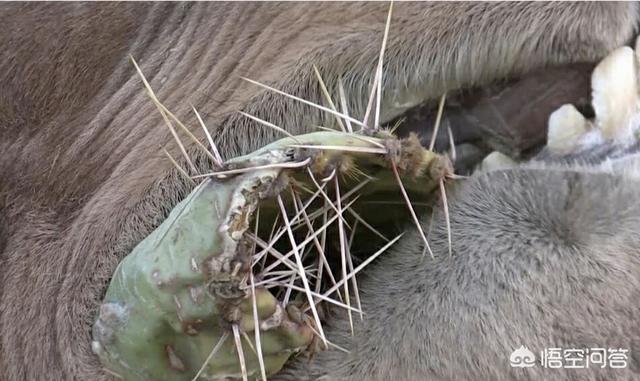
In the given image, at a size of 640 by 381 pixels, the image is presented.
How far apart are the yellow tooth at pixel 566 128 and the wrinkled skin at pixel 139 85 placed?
96 mm

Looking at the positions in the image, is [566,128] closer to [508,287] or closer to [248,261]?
[508,287]

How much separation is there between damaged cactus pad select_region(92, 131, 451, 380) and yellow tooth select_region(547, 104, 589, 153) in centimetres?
35

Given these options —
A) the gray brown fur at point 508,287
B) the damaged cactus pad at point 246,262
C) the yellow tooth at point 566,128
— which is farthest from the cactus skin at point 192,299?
the yellow tooth at point 566,128

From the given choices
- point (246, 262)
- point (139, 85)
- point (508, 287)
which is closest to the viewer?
point (246, 262)

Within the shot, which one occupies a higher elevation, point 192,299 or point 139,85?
point 139,85

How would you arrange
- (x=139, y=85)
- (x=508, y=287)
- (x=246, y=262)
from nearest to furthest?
(x=246, y=262) < (x=508, y=287) < (x=139, y=85)

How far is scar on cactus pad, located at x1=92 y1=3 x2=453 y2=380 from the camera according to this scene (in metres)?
1.09

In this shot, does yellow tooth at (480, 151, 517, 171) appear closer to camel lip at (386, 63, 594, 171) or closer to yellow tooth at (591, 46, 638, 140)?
camel lip at (386, 63, 594, 171)

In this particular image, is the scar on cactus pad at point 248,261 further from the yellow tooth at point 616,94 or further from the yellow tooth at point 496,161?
the yellow tooth at point 616,94

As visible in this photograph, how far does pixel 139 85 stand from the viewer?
1.45m

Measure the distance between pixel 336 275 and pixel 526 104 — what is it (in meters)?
0.49

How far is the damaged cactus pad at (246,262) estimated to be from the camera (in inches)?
42.8

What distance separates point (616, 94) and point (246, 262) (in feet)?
2.54

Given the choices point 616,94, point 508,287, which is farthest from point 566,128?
point 508,287
